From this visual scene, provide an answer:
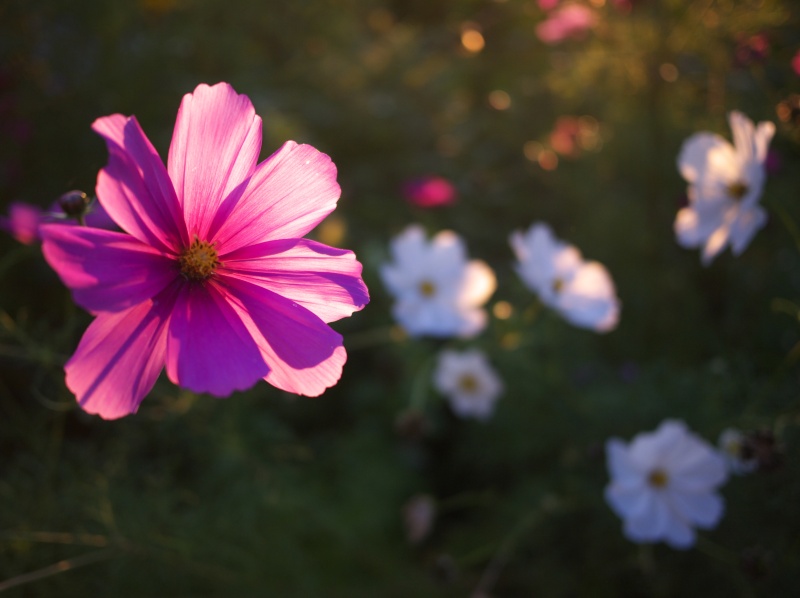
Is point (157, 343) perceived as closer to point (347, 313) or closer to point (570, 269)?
point (347, 313)

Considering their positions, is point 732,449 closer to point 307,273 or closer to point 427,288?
point 427,288

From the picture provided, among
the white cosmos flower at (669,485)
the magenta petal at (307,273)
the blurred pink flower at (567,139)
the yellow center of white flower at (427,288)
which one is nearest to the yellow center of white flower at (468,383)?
the yellow center of white flower at (427,288)

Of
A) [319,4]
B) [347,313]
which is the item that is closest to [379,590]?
[347,313]

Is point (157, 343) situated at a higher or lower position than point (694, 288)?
lower

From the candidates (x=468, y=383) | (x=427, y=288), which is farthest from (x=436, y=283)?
(x=468, y=383)

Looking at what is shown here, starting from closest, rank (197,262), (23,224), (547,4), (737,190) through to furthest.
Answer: (197,262), (23,224), (737,190), (547,4)

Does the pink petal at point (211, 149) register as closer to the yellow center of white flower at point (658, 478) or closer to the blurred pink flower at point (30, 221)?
the blurred pink flower at point (30, 221)

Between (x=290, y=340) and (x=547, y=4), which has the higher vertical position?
(x=547, y=4)
